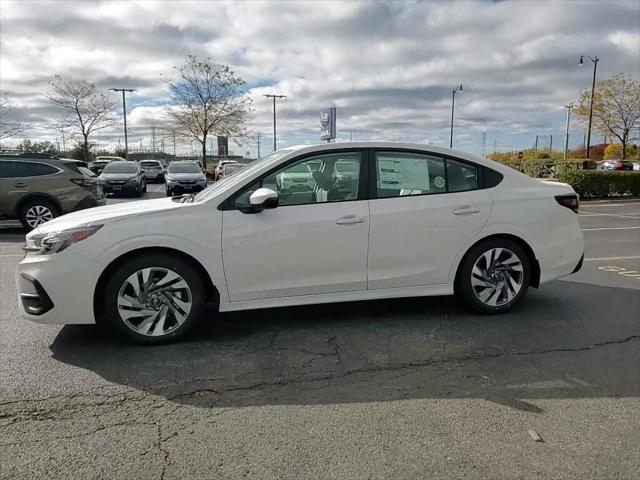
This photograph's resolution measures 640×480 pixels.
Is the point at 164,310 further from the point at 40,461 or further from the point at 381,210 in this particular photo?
the point at 381,210

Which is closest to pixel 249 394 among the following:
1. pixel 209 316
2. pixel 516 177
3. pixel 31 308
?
pixel 209 316

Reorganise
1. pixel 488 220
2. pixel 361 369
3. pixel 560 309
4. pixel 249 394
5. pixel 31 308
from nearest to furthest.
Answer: pixel 249 394, pixel 361 369, pixel 31 308, pixel 488 220, pixel 560 309

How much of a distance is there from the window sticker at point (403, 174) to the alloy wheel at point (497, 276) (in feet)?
2.90

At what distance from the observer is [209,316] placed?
465 centimetres

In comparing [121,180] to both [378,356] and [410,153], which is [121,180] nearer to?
[410,153]

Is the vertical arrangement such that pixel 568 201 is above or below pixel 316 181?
below

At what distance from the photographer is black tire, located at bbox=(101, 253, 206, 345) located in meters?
3.76

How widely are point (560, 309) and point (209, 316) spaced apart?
3490mm

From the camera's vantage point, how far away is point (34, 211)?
10422 millimetres

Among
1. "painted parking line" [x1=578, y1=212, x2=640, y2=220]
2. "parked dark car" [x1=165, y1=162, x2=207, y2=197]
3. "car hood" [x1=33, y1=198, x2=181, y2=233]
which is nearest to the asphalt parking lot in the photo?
"car hood" [x1=33, y1=198, x2=181, y2=233]

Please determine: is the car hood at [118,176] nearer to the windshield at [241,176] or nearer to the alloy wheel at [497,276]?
the windshield at [241,176]

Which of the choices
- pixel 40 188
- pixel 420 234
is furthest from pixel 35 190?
pixel 420 234

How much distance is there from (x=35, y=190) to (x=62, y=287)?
314 inches

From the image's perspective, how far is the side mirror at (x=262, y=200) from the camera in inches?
151
